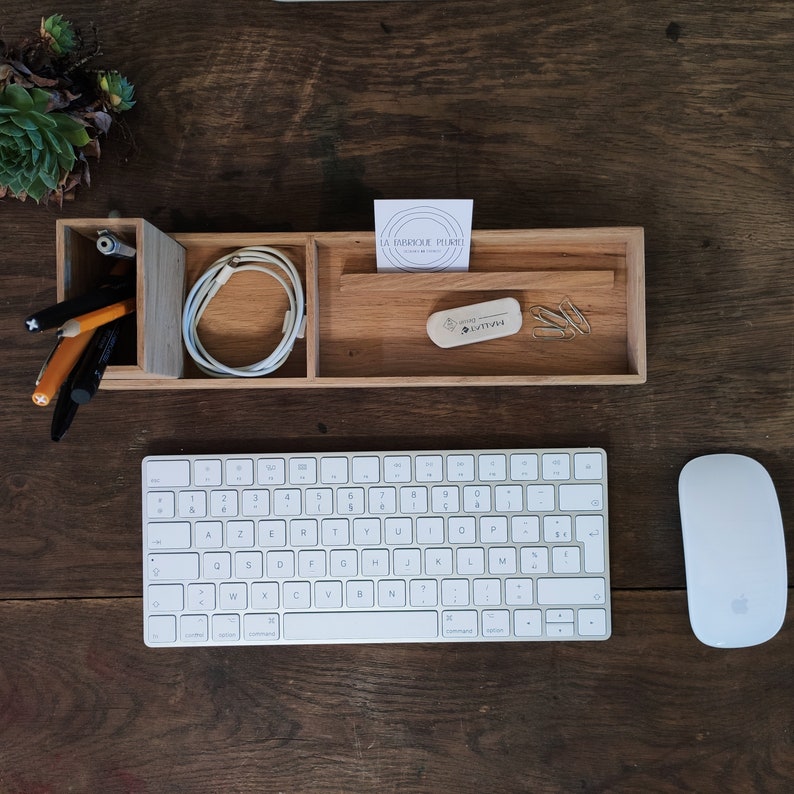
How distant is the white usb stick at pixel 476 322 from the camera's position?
2.23 ft

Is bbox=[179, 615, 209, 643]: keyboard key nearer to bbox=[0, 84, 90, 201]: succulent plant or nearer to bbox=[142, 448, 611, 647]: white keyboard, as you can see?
bbox=[142, 448, 611, 647]: white keyboard

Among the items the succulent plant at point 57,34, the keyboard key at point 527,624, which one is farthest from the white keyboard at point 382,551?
the succulent plant at point 57,34

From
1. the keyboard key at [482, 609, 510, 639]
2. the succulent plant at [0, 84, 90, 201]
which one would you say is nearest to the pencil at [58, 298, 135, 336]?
the succulent plant at [0, 84, 90, 201]

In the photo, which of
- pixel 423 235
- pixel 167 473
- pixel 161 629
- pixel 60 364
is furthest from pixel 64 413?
pixel 423 235

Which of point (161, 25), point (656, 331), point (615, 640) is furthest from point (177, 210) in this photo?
point (615, 640)

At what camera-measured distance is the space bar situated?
0.69m

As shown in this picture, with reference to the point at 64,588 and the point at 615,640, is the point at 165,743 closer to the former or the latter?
the point at 64,588

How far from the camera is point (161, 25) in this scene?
27.9 inches

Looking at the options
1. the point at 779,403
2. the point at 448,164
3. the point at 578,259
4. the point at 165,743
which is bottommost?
the point at 165,743

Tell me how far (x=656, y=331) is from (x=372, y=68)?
1.41 ft

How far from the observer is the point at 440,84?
2.34ft

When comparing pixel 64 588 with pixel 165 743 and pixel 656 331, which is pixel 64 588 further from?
pixel 656 331

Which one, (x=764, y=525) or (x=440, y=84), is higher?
(x=440, y=84)

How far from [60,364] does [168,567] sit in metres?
0.26
